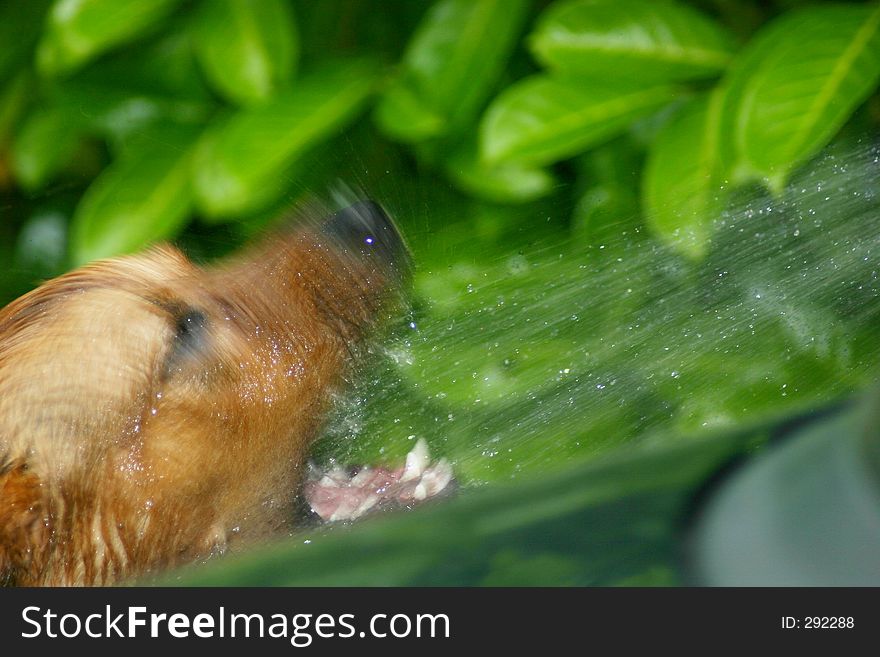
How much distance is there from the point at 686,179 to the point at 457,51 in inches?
8.7

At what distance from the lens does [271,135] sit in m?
0.61

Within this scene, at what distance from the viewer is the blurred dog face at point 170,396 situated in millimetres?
379

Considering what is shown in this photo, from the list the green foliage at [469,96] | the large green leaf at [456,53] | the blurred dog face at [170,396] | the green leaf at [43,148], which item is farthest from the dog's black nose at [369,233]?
the green leaf at [43,148]

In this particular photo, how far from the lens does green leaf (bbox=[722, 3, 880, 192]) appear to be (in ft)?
1.74

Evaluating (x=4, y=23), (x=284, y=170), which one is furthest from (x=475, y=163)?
(x=4, y=23)

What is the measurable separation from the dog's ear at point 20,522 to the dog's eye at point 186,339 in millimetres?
79

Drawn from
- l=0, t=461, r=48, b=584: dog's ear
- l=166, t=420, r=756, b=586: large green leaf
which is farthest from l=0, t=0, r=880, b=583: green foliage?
l=0, t=461, r=48, b=584: dog's ear

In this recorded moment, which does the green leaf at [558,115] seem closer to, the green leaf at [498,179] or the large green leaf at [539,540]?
the green leaf at [498,179]

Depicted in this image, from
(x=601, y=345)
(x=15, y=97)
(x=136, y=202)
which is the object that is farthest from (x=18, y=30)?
(x=601, y=345)

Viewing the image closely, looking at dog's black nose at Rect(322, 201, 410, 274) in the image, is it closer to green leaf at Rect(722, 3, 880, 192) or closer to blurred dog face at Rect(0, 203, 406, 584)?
blurred dog face at Rect(0, 203, 406, 584)

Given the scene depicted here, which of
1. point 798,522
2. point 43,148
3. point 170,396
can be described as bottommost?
point 798,522

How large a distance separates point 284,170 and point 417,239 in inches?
7.3

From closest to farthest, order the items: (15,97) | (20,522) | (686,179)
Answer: (20,522) < (686,179) < (15,97)

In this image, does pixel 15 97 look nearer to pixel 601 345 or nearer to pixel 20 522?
pixel 20 522
